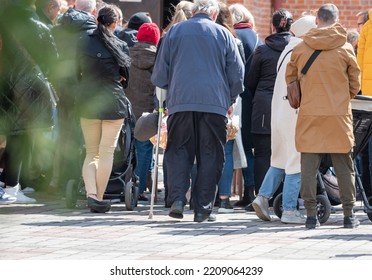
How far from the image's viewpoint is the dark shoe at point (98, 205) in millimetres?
7969

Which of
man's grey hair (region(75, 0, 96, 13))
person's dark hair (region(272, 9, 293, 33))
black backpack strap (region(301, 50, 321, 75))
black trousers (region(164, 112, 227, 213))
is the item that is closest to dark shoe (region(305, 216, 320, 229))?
black trousers (region(164, 112, 227, 213))

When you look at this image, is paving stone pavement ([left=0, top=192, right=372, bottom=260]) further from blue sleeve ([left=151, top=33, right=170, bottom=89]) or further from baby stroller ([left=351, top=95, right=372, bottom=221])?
blue sleeve ([left=151, top=33, right=170, bottom=89])

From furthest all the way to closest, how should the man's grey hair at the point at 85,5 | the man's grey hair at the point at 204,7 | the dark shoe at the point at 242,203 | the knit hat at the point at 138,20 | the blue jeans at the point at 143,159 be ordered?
the knit hat at the point at 138,20, the blue jeans at the point at 143,159, the dark shoe at the point at 242,203, the man's grey hair at the point at 85,5, the man's grey hair at the point at 204,7

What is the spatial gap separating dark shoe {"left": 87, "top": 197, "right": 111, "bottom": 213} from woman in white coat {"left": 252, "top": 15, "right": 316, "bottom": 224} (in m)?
1.41

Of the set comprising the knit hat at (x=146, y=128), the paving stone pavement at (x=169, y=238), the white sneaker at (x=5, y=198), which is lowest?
the paving stone pavement at (x=169, y=238)

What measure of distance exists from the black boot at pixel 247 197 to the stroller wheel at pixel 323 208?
1.55m

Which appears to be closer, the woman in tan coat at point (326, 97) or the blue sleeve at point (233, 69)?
the woman in tan coat at point (326, 97)

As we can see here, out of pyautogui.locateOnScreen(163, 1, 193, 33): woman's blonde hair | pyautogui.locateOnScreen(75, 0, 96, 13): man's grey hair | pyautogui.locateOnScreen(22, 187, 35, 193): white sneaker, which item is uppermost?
pyautogui.locateOnScreen(75, 0, 96, 13): man's grey hair

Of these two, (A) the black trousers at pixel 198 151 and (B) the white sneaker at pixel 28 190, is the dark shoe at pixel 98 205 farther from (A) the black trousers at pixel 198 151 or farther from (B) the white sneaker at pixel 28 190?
(B) the white sneaker at pixel 28 190

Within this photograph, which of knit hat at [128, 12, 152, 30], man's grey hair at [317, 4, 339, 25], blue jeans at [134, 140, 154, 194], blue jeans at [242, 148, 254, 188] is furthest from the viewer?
knit hat at [128, 12, 152, 30]

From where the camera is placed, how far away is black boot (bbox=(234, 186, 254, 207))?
29.4 ft

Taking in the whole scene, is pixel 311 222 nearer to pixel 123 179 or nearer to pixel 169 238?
pixel 169 238

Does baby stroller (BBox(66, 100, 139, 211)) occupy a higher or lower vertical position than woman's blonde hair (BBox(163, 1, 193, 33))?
lower

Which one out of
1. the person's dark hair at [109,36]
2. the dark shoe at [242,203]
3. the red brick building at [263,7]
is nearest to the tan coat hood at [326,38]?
the person's dark hair at [109,36]
